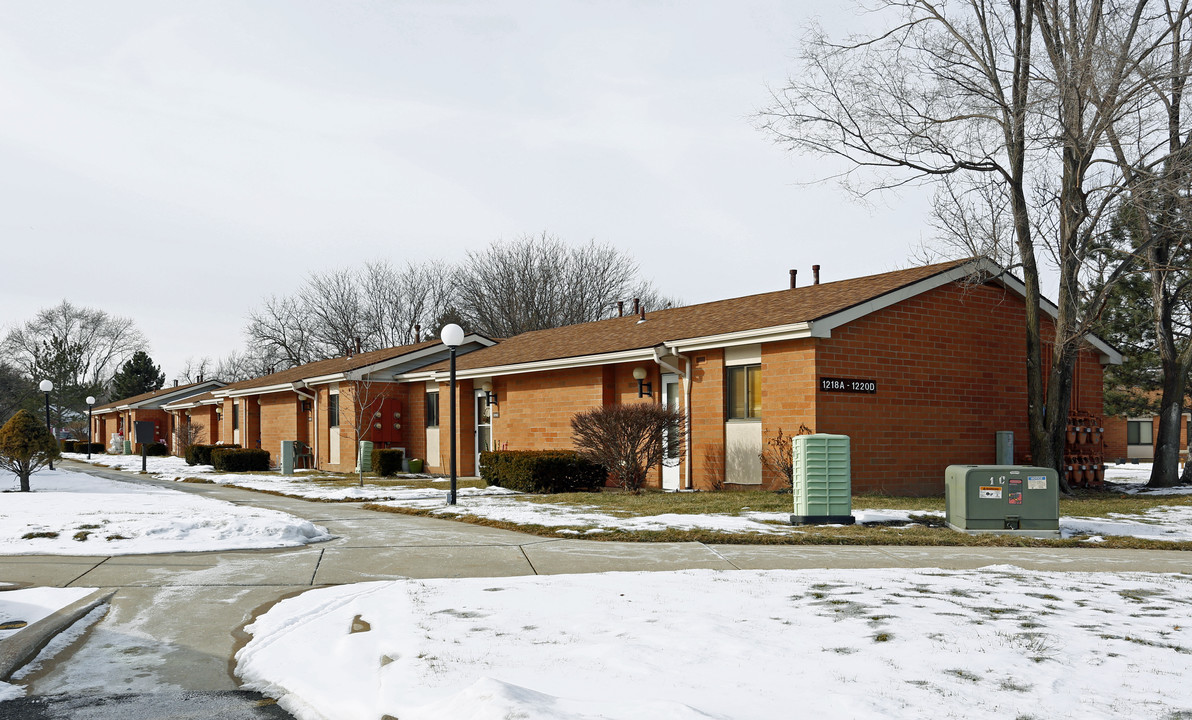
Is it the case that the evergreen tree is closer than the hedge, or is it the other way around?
the hedge

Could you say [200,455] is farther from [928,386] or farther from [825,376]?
[928,386]

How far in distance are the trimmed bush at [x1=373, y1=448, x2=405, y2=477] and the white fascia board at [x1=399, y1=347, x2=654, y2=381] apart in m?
2.37

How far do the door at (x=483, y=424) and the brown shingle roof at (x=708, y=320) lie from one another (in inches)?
40.3

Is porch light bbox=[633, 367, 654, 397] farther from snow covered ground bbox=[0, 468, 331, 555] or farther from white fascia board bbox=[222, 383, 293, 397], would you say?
white fascia board bbox=[222, 383, 293, 397]

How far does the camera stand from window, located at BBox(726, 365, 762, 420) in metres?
17.6

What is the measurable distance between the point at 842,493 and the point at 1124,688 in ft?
24.6

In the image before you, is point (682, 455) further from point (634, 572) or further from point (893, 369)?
point (634, 572)

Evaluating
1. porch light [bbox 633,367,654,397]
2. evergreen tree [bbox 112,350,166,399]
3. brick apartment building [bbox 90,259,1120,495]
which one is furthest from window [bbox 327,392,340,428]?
evergreen tree [bbox 112,350,166,399]

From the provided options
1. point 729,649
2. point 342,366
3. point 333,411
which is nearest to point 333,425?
point 333,411

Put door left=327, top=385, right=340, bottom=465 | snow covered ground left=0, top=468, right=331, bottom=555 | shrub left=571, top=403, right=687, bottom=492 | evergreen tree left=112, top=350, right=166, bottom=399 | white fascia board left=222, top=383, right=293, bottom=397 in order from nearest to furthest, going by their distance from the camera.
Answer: snow covered ground left=0, top=468, right=331, bottom=555
shrub left=571, top=403, right=687, bottom=492
door left=327, top=385, right=340, bottom=465
white fascia board left=222, top=383, right=293, bottom=397
evergreen tree left=112, top=350, right=166, bottom=399

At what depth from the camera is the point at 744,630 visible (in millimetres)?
5926

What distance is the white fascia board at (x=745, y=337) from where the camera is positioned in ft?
52.5

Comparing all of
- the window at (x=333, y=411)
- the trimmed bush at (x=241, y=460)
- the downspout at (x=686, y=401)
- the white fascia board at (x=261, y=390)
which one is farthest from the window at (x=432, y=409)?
the downspout at (x=686, y=401)

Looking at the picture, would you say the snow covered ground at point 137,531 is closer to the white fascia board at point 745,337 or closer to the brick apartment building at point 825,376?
the white fascia board at point 745,337
